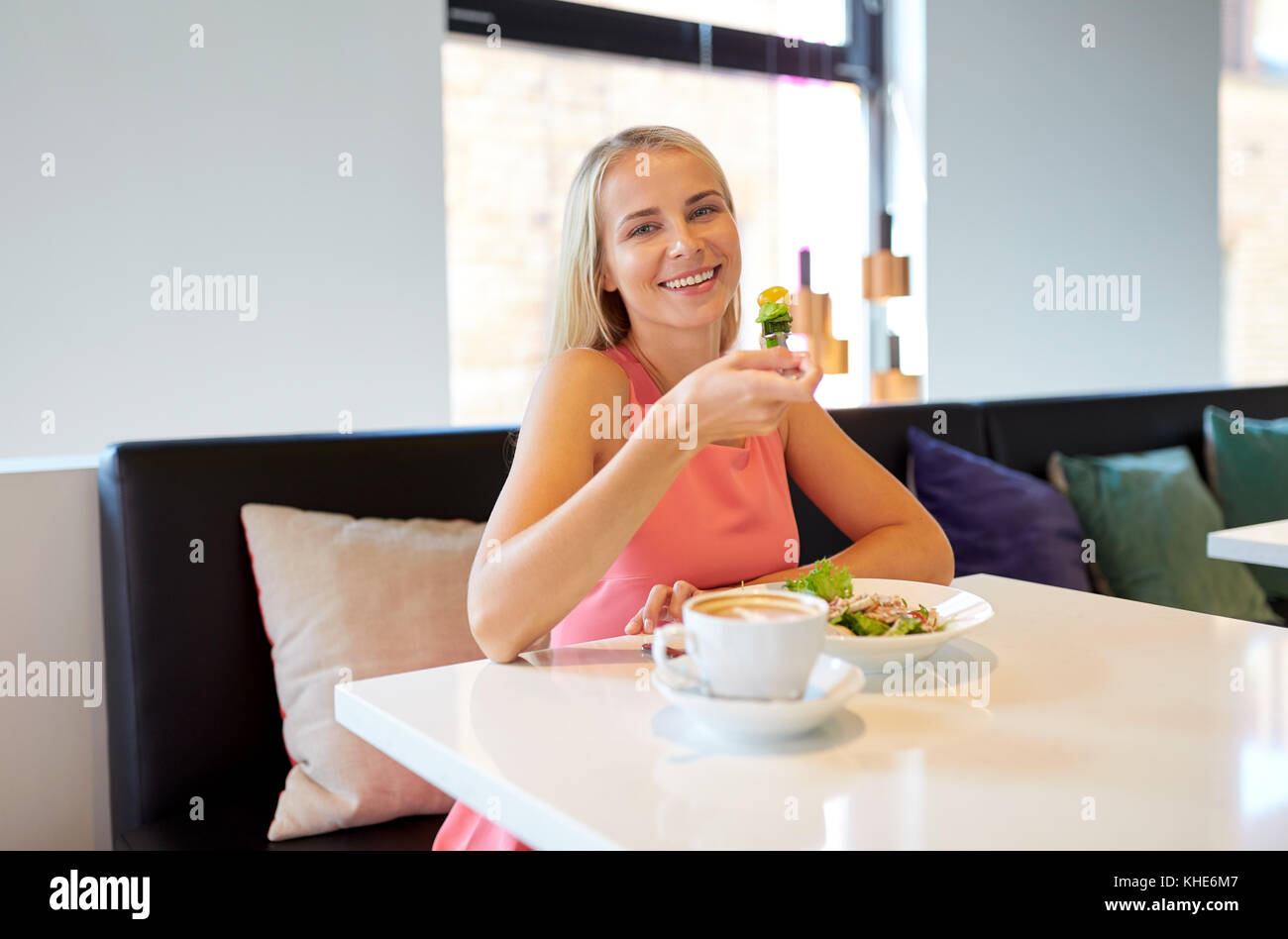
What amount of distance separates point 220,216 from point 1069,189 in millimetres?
2947

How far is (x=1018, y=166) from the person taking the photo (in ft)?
13.1

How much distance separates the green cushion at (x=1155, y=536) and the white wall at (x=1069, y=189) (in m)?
1.22

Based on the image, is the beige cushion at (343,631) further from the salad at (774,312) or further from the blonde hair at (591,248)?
the salad at (774,312)

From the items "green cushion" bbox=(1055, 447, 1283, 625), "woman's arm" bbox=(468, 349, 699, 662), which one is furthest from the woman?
"green cushion" bbox=(1055, 447, 1283, 625)

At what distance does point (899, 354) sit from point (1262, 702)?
3.20 metres

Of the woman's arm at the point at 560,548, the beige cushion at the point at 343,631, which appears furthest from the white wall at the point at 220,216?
the woman's arm at the point at 560,548

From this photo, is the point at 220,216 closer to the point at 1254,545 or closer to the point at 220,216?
the point at 220,216

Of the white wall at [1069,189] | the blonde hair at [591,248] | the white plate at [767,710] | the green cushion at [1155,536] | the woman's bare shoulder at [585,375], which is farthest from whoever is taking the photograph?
the white wall at [1069,189]

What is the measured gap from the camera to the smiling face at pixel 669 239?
1415 mm

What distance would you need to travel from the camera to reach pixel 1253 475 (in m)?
2.88

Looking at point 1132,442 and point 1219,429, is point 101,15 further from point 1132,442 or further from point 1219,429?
point 1219,429

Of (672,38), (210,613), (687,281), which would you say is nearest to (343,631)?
(210,613)

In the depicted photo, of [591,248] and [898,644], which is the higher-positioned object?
[591,248]
